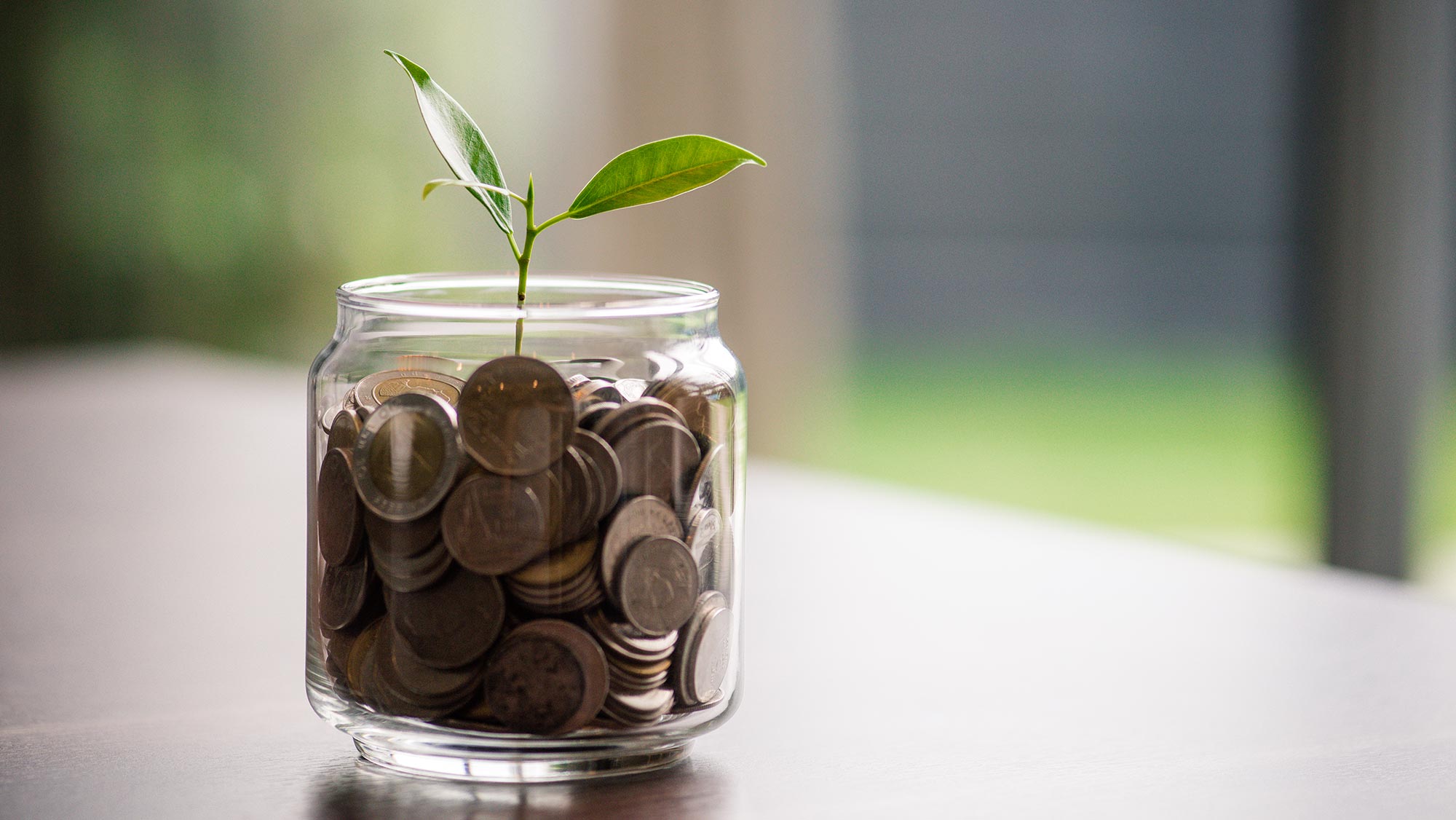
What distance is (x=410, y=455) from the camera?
21.7 inches

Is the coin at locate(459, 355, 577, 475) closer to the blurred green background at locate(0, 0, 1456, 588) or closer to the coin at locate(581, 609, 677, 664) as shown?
the coin at locate(581, 609, 677, 664)

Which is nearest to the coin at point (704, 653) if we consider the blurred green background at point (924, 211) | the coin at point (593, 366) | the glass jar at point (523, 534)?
the glass jar at point (523, 534)

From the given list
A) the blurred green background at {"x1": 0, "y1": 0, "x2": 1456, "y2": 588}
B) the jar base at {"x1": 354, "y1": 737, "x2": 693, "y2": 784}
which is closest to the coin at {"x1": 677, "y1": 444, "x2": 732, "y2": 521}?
the jar base at {"x1": 354, "y1": 737, "x2": 693, "y2": 784}

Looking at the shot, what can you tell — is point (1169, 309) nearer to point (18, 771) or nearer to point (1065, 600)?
point (1065, 600)

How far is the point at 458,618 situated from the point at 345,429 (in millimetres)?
99

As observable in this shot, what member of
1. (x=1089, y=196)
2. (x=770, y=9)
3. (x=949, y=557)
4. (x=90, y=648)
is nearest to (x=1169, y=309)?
(x=1089, y=196)

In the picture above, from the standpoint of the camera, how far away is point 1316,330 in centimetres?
302

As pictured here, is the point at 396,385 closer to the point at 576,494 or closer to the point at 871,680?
the point at 576,494

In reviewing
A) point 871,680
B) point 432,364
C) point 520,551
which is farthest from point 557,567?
point 871,680

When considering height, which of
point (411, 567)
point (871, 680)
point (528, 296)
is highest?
point (528, 296)

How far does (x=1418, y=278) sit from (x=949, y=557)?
2097 millimetres

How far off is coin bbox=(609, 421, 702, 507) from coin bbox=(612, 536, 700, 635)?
21 mm

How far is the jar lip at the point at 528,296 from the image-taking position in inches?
22.7

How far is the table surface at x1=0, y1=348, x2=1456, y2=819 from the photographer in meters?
0.59
